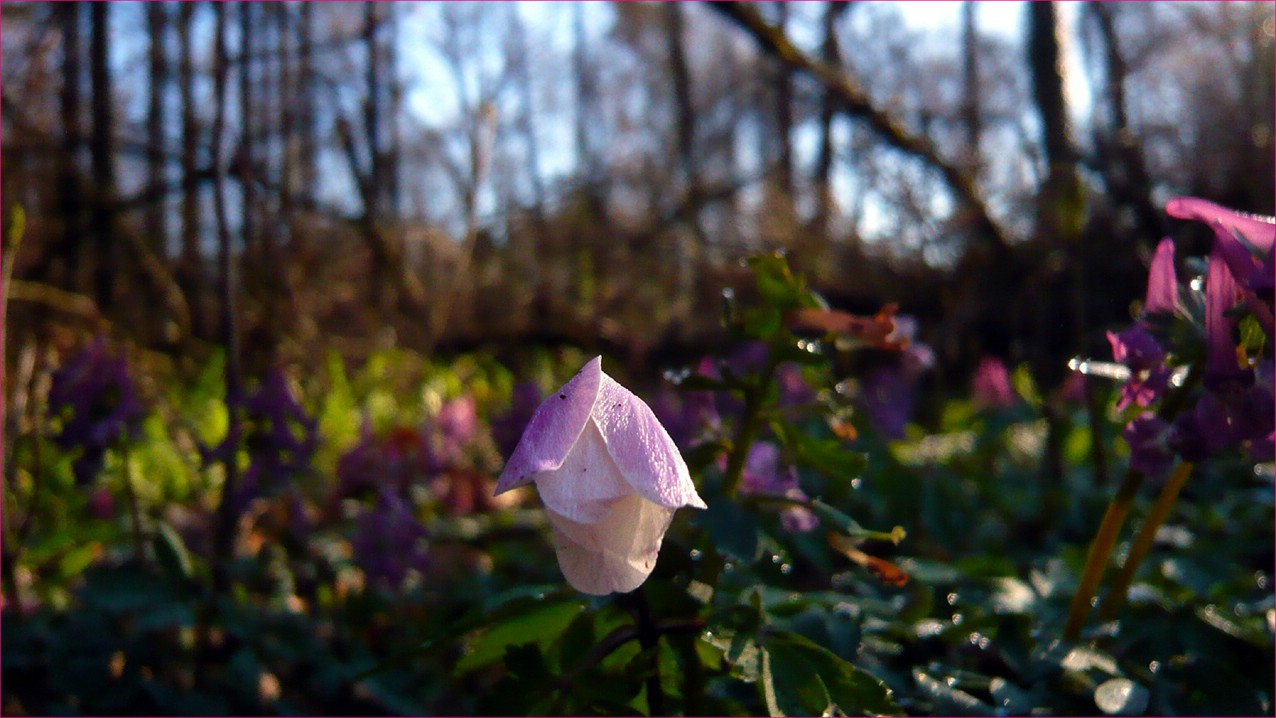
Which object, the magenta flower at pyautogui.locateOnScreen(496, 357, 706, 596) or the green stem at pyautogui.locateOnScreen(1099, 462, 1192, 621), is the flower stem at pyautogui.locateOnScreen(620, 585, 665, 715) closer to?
the magenta flower at pyautogui.locateOnScreen(496, 357, 706, 596)

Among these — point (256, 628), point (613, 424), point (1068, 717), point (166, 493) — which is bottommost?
point (166, 493)

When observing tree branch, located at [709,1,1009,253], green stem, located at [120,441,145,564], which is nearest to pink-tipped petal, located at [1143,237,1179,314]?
green stem, located at [120,441,145,564]

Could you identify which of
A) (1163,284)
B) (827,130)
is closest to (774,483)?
(1163,284)

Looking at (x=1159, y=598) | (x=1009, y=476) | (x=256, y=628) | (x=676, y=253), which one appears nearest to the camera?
(x=1159, y=598)

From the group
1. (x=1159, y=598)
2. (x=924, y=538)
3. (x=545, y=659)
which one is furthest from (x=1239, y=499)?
(x=545, y=659)

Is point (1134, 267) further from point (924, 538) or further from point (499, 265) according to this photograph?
point (499, 265)

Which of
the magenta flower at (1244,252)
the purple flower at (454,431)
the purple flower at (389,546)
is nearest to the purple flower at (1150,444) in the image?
the magenta flower at (1244,252)
